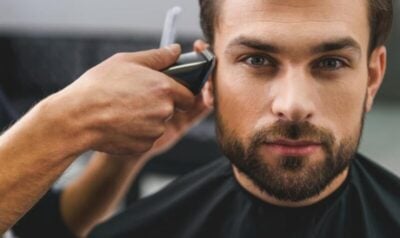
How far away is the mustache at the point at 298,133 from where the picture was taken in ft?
4.02

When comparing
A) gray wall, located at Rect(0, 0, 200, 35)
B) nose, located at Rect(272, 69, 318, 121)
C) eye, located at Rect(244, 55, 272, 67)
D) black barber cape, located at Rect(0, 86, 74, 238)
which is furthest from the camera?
gray wall, located at Rect(0, 0, 200, 35)

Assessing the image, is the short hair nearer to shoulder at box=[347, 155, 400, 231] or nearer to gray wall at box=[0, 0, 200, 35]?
shoulder at box=[347, 155, 400, 231]

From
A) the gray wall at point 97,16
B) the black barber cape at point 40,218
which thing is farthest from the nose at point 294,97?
the gray wall at point 97,16

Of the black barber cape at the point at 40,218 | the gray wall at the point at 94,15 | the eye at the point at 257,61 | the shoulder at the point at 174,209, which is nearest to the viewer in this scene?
the eye at the point at 257,61

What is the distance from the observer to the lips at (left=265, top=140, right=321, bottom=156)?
1248 millimetres

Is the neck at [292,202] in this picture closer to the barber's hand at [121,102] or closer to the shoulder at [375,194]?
the shoulder at [375,194]

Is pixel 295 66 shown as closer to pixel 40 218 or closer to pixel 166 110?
pixel 166 110

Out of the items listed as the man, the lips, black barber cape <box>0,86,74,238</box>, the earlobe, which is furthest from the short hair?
black barber cape <box>0,86,74,238</box>

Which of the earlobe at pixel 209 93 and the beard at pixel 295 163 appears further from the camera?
the earlobe at pixel 209 93

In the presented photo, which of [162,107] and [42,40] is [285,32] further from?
[42,40]

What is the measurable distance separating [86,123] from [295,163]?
468 millimetres

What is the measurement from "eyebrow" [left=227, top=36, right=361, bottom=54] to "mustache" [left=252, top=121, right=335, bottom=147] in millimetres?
169

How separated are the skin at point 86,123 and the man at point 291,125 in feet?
0.61

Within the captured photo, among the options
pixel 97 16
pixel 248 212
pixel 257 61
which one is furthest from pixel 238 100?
pixel 97 16
